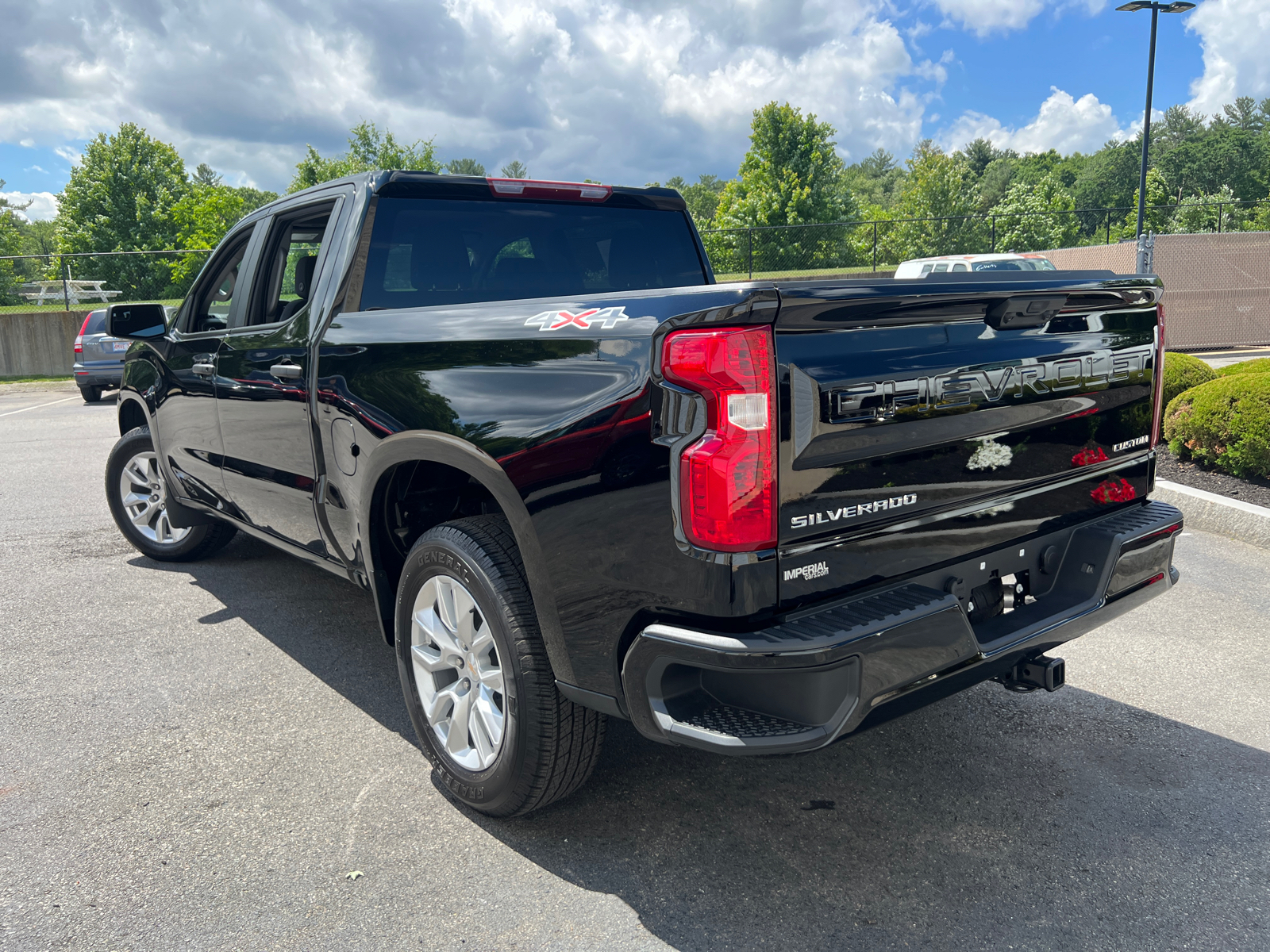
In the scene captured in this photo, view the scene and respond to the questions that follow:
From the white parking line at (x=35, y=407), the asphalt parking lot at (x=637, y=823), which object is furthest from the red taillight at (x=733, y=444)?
the white parking line at (x=35, y=407)

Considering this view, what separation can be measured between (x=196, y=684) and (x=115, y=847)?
4.19 feet

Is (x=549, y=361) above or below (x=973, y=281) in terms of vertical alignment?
below

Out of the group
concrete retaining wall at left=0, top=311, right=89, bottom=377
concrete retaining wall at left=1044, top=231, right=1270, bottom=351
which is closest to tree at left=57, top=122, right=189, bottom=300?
concrete retaining wall at left=0, top=311, right=89, bottom=377

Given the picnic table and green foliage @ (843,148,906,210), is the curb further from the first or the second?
green foliage @ (843,148,906,210)

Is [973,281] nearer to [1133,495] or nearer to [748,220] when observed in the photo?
[1133,495]

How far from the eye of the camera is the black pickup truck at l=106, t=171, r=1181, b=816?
2096 mm

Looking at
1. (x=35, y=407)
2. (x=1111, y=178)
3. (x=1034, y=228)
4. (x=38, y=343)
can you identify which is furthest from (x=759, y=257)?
(x=1111, y=178)

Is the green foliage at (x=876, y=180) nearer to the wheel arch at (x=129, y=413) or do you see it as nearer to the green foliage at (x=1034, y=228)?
the green foliage at (x=1034, y=228)

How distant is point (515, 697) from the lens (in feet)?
8.61

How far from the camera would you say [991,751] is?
10.8 feet

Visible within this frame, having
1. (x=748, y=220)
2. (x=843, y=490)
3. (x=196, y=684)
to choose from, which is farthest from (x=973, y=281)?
(x=748, y=220)

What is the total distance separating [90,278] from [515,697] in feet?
107

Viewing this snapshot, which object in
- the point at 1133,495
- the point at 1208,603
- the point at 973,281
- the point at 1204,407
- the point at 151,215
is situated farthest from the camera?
the point at 151,215

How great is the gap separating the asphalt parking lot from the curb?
1.77 metres
